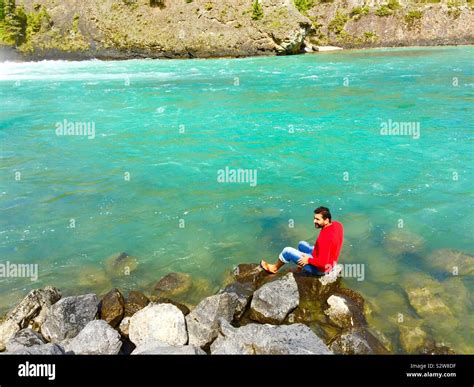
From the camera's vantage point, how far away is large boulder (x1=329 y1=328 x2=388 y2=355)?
732 centimetres

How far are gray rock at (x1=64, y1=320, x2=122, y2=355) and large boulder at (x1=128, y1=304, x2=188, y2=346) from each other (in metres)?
0.45

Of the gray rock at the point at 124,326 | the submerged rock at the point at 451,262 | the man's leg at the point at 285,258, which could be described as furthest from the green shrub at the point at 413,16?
the gray rock at the point at 124,326

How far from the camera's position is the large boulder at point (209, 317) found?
7828mm

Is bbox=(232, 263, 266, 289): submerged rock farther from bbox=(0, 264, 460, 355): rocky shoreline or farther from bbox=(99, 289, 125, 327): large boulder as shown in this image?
bbox=(99, 289, 125, 327): large boulder

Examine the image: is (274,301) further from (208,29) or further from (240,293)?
(208,29)

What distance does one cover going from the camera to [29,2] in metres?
76.1

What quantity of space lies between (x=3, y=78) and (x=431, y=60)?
53.8 metres

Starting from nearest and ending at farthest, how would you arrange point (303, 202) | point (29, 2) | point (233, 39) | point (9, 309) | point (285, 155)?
point (9, 309), point (303, 202), point (285, 155), point (233, 39), point (29, 2)

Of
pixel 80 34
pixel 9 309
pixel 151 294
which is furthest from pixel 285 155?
pixel 80 34
